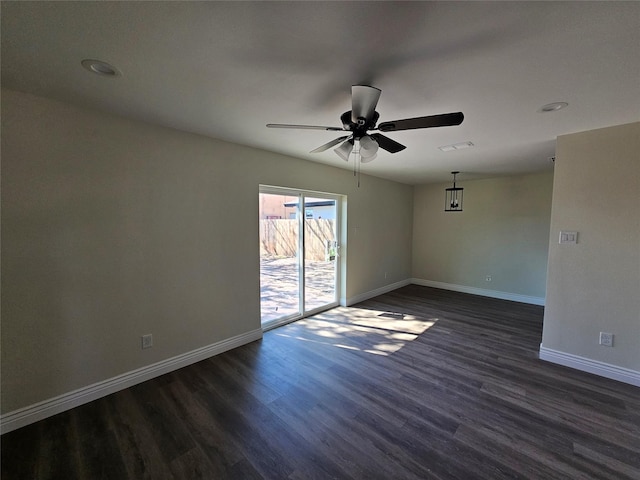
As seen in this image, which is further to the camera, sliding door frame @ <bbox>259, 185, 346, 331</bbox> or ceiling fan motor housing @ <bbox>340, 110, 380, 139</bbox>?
sliding door frame @ <bbox>259, 185, 346, 331</bbox>

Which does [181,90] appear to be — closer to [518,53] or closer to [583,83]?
[518,53]

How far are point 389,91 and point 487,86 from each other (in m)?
0.64

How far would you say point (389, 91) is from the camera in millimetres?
1807

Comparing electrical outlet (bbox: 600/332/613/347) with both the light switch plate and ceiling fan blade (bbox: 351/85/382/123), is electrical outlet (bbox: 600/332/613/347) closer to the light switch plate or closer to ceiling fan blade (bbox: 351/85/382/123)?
the light switch plate

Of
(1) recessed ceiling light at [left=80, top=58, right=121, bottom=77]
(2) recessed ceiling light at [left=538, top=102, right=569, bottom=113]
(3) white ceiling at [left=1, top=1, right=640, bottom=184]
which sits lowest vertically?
(1) recessed ceiling light at [left=80, top=58, right=121, bottom=77]

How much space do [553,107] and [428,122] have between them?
1257mm

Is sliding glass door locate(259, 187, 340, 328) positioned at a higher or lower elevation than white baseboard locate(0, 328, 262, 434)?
higher

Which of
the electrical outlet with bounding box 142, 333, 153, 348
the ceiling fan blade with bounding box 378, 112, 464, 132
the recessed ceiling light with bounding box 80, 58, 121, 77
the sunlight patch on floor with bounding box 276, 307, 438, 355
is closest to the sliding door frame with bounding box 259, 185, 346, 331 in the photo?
the sunlight patch on floor with bounding box 276, 307, 438, 355

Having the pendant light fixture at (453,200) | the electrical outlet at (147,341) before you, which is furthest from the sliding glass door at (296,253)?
the pendant light fixture at (453,200)

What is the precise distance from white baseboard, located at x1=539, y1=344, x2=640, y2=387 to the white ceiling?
232 cm

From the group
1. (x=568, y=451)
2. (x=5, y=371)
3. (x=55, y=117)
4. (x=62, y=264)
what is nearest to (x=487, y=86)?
(x=568, y=451)

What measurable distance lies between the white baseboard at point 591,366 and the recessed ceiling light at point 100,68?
4.55m

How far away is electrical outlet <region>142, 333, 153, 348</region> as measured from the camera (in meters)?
2.45

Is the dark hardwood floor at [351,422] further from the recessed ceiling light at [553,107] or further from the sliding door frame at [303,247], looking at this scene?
the recessed ceiling light at [553,107]
